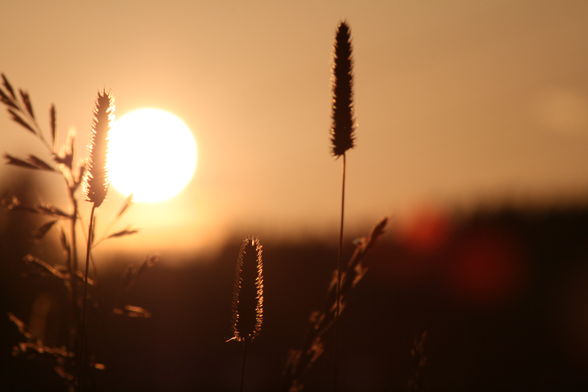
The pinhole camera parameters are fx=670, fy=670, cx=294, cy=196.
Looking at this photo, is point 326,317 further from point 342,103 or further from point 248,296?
point 342,103

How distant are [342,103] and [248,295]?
83cm

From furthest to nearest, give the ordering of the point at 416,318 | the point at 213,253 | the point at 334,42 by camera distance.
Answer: the point at 213,253 < the point at 416,318 < the point at 334,42

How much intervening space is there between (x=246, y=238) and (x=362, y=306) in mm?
32287

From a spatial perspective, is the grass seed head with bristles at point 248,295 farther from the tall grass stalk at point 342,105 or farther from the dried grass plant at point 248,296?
the tall grass stalk at point 342,105

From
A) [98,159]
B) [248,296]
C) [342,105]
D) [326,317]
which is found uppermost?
[342,105]

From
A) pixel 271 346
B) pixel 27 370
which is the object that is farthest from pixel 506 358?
pixel 27 370

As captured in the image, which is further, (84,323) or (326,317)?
(326,317)

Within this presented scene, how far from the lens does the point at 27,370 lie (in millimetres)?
18172

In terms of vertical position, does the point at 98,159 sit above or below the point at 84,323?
above

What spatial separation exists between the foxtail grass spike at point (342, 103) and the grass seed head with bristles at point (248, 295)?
548 millimetres

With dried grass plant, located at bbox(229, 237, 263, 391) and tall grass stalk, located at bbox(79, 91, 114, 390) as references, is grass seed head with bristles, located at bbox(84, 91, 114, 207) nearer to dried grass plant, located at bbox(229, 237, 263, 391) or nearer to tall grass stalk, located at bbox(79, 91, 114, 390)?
tall grass stalk, located at bbox(79, 91, 114, 390)

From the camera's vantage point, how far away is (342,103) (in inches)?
100.0

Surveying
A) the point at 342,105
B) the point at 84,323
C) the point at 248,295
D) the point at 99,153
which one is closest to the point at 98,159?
the point at 99,153

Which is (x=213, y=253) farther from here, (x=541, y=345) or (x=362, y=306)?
(x=541, y=345)
